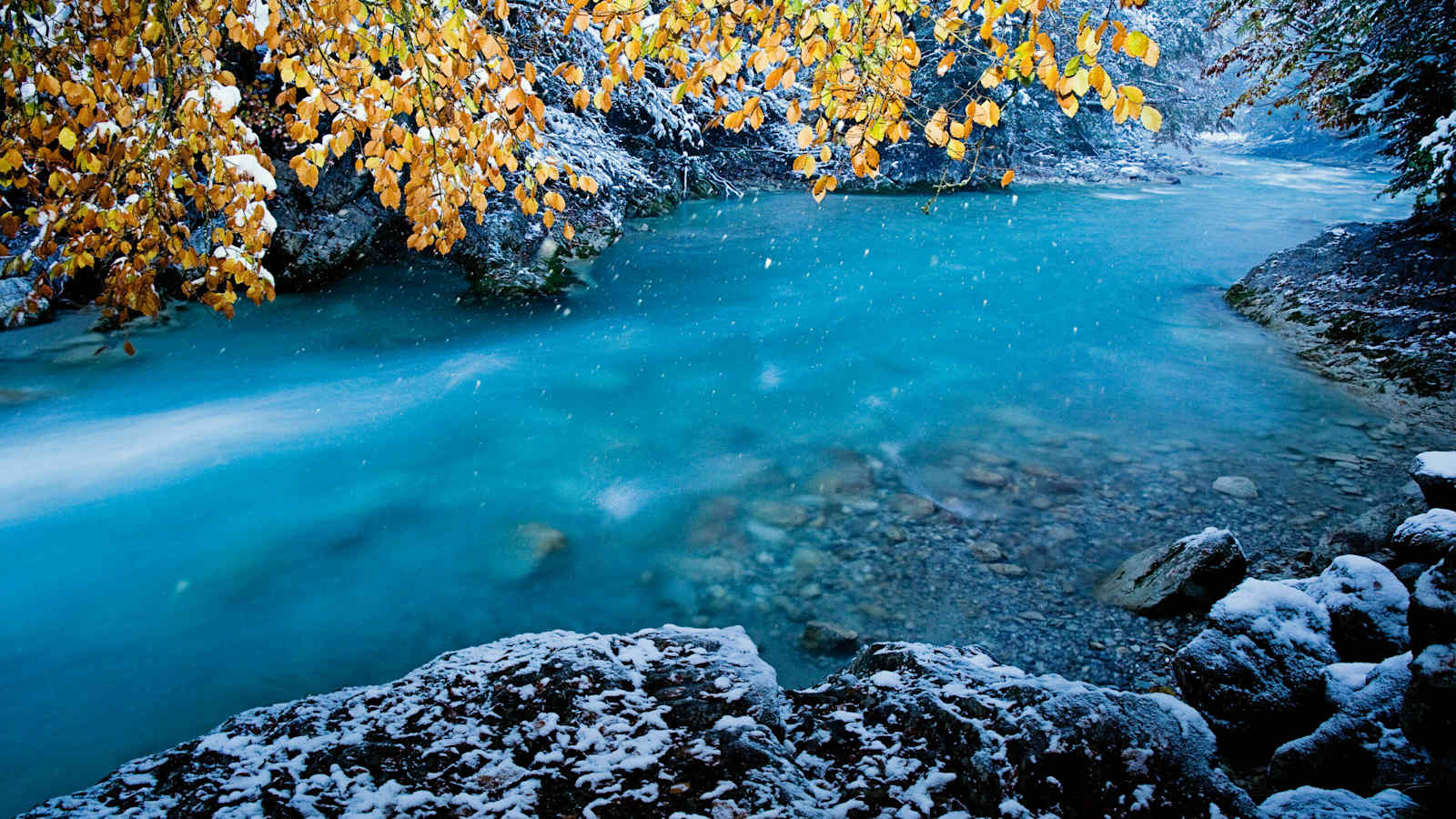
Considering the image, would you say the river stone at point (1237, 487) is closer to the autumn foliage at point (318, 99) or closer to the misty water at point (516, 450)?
the misty water at point (516, 450)

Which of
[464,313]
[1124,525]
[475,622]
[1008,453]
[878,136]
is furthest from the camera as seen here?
[464,313]

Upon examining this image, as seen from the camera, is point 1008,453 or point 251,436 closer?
point 1008,453

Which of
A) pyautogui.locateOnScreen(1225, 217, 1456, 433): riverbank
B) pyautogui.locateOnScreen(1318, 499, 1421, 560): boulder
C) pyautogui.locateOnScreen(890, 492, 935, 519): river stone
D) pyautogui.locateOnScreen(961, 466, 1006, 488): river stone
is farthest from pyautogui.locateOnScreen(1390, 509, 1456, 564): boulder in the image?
pyautogui.locateOnScreen(1225, 217, 1456, 433): riverbank

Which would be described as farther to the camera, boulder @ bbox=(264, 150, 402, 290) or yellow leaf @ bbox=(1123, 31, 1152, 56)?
boulder @ bbox=(264, 150, 402, 290)

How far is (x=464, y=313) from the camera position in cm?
1325

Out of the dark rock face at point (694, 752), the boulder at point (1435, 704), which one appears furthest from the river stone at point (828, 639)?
the boulder at point (1435, 704)

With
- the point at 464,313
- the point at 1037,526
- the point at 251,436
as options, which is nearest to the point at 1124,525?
the point at 1037,526

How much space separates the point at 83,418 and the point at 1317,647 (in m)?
12.2

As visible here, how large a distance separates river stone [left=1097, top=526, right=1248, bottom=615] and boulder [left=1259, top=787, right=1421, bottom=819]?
8.48 ft

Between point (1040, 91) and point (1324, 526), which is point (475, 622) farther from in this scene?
point (1040, 91)

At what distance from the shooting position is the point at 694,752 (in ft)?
9.43

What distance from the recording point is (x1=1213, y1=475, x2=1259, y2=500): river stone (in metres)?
6.85

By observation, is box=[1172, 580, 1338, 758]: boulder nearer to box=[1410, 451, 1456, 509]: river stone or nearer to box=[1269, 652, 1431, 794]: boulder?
box=[1269, 652, 1431, 794]: boulder

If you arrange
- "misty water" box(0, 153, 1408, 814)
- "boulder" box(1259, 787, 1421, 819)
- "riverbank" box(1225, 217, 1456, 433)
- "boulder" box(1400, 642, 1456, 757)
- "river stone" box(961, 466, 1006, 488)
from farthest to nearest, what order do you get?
1. "riverbank" box(1225, 217, 1456, 433)
2. "river stone" box(961, 466, 1006, 488)
3. "misty water" box(0, 153, 1408, 814)
4. "boulder" box(1400, 642, 1456, 757)
5. "boulder" box(1259, 787, 1421, 819)
